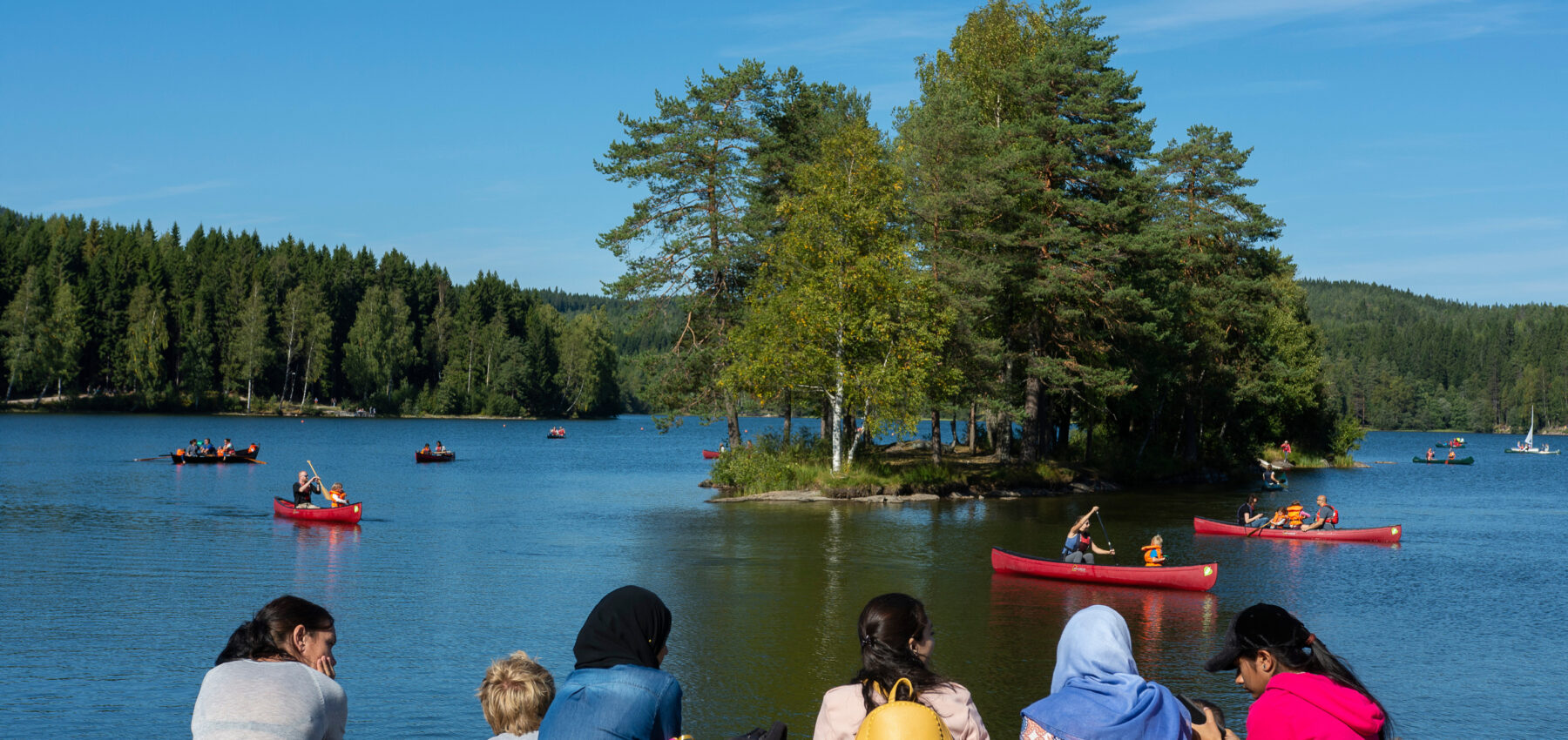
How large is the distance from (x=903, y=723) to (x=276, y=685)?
2.64m

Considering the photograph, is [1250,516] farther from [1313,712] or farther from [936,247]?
[1313,712]

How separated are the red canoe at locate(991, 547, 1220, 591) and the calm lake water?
0.30 m

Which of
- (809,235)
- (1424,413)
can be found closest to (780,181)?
(809,235)

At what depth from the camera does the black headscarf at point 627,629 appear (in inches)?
185

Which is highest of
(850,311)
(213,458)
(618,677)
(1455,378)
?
(1455,378)

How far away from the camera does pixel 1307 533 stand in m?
31.6

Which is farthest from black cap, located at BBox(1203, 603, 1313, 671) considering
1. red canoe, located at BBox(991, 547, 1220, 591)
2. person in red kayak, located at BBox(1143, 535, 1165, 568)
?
person in red kayak, located at BBox(1143, 535, 1165, 568)

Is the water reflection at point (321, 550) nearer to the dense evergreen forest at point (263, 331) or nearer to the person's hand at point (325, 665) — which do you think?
the person's hand at point (325, 665)

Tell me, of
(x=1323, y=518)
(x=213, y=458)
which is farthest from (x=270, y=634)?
(x=213, y=458)

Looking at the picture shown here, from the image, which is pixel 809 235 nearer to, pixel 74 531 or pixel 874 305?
pixel 874 305

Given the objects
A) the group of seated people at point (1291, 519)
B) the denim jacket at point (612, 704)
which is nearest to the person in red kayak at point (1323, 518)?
the group of seated people at point (1291, 519)

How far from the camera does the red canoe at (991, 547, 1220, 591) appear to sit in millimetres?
21922

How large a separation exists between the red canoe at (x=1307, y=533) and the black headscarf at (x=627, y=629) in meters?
30.4

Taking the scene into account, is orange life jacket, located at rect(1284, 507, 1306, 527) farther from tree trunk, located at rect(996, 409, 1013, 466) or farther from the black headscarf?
the black headscarf
